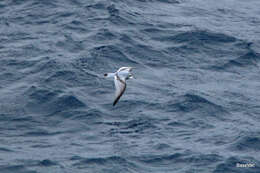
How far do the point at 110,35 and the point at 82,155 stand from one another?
10.4 metres

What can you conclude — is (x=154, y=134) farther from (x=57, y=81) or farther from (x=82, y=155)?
(x=57, y=81)

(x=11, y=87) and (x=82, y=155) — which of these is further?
(x=11, y=87)

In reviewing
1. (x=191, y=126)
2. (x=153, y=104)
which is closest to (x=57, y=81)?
(x=153, y=104)

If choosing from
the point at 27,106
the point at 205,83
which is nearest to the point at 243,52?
the point at 205,83

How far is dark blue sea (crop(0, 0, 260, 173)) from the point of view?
64.7 ft

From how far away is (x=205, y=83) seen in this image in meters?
24.9

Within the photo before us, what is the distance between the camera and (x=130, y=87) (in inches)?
970

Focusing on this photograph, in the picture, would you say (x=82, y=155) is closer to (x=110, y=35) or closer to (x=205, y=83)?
(x=205, y=83)

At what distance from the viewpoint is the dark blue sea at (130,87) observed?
19719 millimetres

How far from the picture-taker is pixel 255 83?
25328mm

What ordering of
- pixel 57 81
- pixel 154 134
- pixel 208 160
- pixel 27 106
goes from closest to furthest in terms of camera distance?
pixel 208 160, pixel 154 134, pixel 27 106, pixel 57 81

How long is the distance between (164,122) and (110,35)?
26.9 feet

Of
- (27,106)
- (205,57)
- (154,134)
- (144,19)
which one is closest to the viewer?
(154,134)

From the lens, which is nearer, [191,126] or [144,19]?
[191,126]
